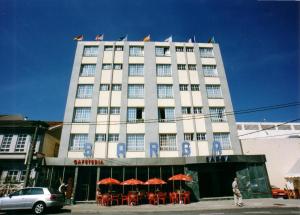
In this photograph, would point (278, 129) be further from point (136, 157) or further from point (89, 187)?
point (89, 187)

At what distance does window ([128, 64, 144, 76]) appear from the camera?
87.4 ft

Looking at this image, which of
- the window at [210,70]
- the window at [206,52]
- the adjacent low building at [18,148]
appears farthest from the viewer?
the window at [206,52]

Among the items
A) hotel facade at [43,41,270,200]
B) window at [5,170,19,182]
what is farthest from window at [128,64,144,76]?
window at [5,170,19,182]

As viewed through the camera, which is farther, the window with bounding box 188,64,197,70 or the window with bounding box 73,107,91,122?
the window with bounding box 188,64,197,70

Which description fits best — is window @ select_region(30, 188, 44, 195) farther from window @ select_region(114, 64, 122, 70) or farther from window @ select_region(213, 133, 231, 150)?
window @ select_region(213, 133, 231, 150)

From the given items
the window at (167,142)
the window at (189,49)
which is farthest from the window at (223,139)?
the window at (189,49)

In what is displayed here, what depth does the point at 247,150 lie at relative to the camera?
27906 mm

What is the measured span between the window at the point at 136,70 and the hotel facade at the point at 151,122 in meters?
0.12

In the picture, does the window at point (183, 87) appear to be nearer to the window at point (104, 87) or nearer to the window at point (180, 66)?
the window at point (180, 66)

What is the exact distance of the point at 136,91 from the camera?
2552 cm

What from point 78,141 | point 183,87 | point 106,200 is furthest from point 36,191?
point 183,87

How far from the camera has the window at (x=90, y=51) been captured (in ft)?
90.4

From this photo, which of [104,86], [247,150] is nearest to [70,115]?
[104,86]

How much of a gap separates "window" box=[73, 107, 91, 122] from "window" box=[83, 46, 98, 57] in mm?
7598
